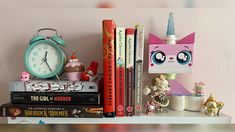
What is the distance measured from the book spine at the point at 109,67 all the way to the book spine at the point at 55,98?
0.03 meters

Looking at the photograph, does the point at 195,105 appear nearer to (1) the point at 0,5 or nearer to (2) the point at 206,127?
(2) the point at 206,127

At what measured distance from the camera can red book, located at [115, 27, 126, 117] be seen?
63 centimetres

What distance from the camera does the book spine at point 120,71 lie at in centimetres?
63

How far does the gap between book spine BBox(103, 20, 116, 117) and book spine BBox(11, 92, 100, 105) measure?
0.03 m

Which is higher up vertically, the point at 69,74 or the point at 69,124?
the point at 69,74

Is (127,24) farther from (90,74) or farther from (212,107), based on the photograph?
(212,107)

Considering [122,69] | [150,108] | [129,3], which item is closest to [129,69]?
[122,69]

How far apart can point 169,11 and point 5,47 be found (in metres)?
0.54

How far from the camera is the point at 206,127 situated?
68 cm

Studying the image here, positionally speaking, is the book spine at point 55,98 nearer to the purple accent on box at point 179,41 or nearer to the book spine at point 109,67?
the book spine at point 109,67

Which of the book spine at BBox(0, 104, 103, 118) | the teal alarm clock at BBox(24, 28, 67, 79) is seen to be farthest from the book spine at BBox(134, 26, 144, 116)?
the teal alarm clock at BBox(24, 28, 67, 79)

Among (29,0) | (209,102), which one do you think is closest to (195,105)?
(209,102)

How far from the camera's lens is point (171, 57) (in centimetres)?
68

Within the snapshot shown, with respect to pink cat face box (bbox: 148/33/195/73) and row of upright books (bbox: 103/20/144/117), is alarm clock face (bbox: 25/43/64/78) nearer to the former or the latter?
row of upright books (bbox: 103/20/144/117)
